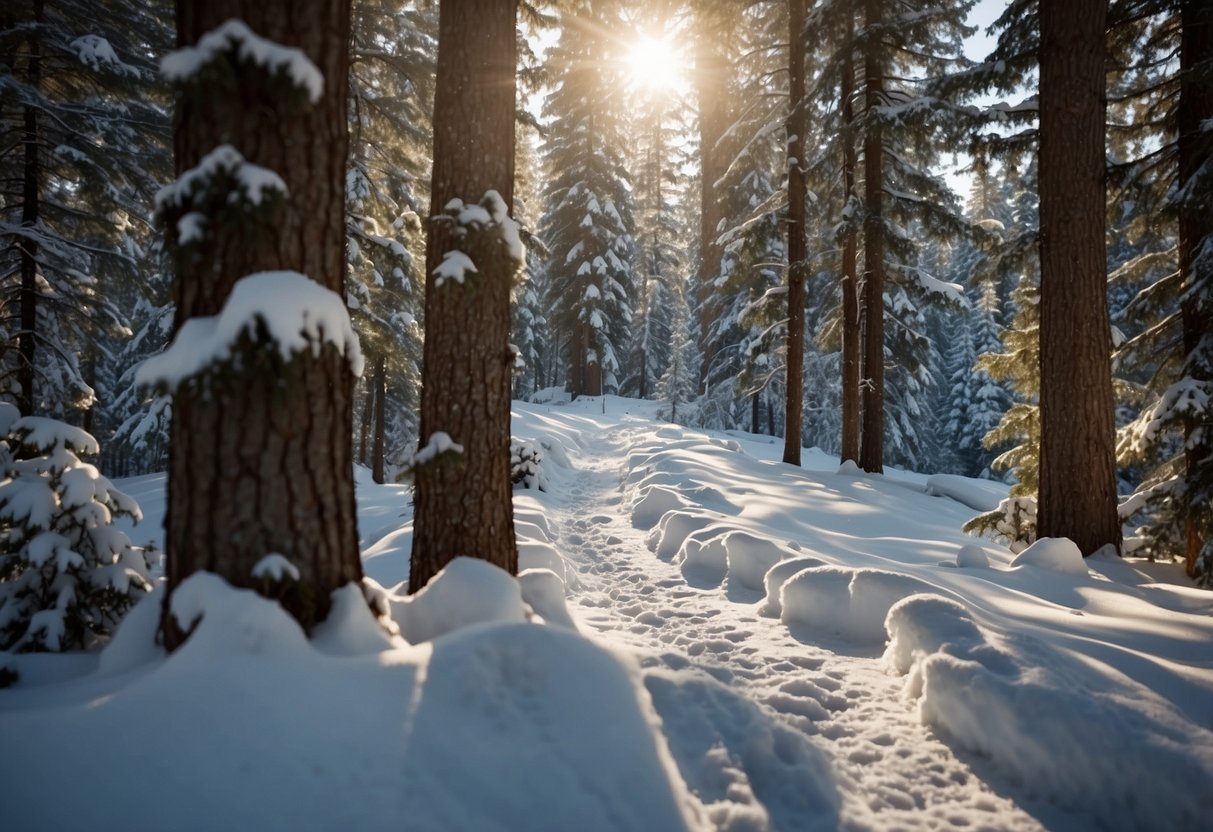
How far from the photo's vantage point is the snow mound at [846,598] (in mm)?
3748

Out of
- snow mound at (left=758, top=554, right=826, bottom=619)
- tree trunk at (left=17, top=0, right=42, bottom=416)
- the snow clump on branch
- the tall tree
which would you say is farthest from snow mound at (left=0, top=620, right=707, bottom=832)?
the tall tree

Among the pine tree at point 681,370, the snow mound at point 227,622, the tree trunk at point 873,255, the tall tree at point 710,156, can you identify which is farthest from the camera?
the pine tree at point 681,370

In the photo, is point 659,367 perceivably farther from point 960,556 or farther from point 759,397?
point 960,556

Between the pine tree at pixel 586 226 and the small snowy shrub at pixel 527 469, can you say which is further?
the pine tree at pixel 586 226

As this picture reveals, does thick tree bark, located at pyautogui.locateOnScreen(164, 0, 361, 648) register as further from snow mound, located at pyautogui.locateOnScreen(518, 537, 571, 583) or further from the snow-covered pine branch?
snow mound, located at pyautogui.locateOnScreen(518, 537, 571, 583)

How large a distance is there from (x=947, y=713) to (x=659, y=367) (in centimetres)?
4681

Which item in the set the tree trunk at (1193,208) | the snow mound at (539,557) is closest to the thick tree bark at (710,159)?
the tree trunk at (1193,208)

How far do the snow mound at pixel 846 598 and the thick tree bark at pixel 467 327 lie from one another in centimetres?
218

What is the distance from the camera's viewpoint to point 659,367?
49062 millimetres

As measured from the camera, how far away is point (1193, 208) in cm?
589

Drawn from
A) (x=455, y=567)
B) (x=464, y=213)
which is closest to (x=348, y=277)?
(x=464, y=213)

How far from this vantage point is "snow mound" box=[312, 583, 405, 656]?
2.29 m

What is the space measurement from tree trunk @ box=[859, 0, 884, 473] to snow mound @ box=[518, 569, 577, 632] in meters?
9.60

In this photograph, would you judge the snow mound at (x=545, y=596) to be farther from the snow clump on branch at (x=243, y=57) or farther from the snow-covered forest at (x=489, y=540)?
the snow clump on branch at (x=243, y=57)
